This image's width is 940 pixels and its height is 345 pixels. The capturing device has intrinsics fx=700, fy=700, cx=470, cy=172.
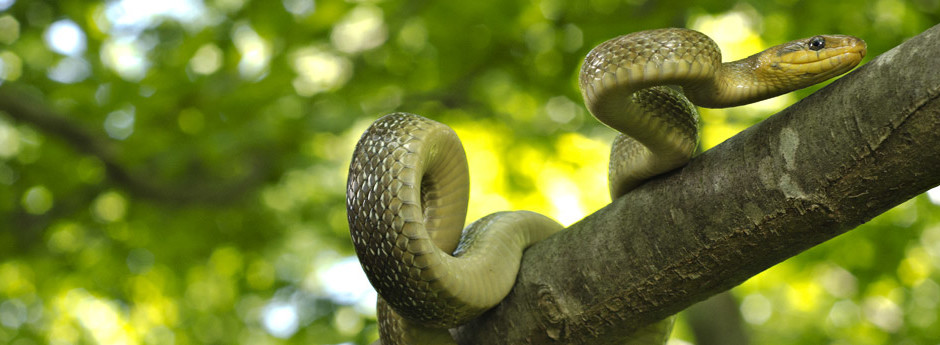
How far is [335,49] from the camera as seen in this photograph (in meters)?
4.69

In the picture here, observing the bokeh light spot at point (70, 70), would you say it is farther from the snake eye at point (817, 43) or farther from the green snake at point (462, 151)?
the snake eye at point (817, 43)

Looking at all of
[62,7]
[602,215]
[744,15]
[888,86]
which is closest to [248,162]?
[62,7]

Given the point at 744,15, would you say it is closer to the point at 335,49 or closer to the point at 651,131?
the point at 335,49

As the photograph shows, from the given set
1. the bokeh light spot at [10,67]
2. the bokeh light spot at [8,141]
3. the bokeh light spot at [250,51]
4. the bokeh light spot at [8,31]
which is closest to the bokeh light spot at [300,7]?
the bokeh light spot at [250,51]

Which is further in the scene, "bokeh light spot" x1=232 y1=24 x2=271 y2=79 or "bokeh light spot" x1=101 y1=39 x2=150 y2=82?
"bokeh light spot" x1=101 y1=39 x2=150 y2=82

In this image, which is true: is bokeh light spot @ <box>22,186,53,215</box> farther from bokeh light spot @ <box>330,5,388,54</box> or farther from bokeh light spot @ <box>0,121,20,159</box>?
bokeh light spot @ <box>330,5,388,54</box>

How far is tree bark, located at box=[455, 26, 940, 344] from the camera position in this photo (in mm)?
1223

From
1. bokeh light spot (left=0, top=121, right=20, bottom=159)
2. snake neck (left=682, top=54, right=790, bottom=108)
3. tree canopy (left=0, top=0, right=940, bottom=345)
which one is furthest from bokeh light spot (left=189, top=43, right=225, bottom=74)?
snake neck (left=682, top=54, right=790, bottom=108)

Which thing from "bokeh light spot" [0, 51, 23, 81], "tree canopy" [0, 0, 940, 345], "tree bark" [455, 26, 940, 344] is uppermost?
"bokeh light spot" [0, 51, 23, 81]

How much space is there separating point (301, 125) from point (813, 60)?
346 centimetres

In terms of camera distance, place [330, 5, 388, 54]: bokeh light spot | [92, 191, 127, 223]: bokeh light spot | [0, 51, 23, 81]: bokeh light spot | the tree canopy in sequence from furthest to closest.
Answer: [92, 191, 127, 223]: bokeh light spot → [0, 51, 23, 81]: bokeh light spot → [330, 5, 388, 54]: bokeh light spot → the tree canopy

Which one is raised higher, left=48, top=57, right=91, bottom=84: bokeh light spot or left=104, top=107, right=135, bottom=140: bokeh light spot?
left=48, top=57, right=91, bottom=84: bokeh light spot

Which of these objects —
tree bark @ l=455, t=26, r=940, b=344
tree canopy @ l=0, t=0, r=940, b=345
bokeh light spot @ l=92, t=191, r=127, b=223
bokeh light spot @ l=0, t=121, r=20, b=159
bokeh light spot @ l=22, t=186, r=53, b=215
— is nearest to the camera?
tree bark @ l=455, t=26, r=940, b=344

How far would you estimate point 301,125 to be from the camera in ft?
15.1
